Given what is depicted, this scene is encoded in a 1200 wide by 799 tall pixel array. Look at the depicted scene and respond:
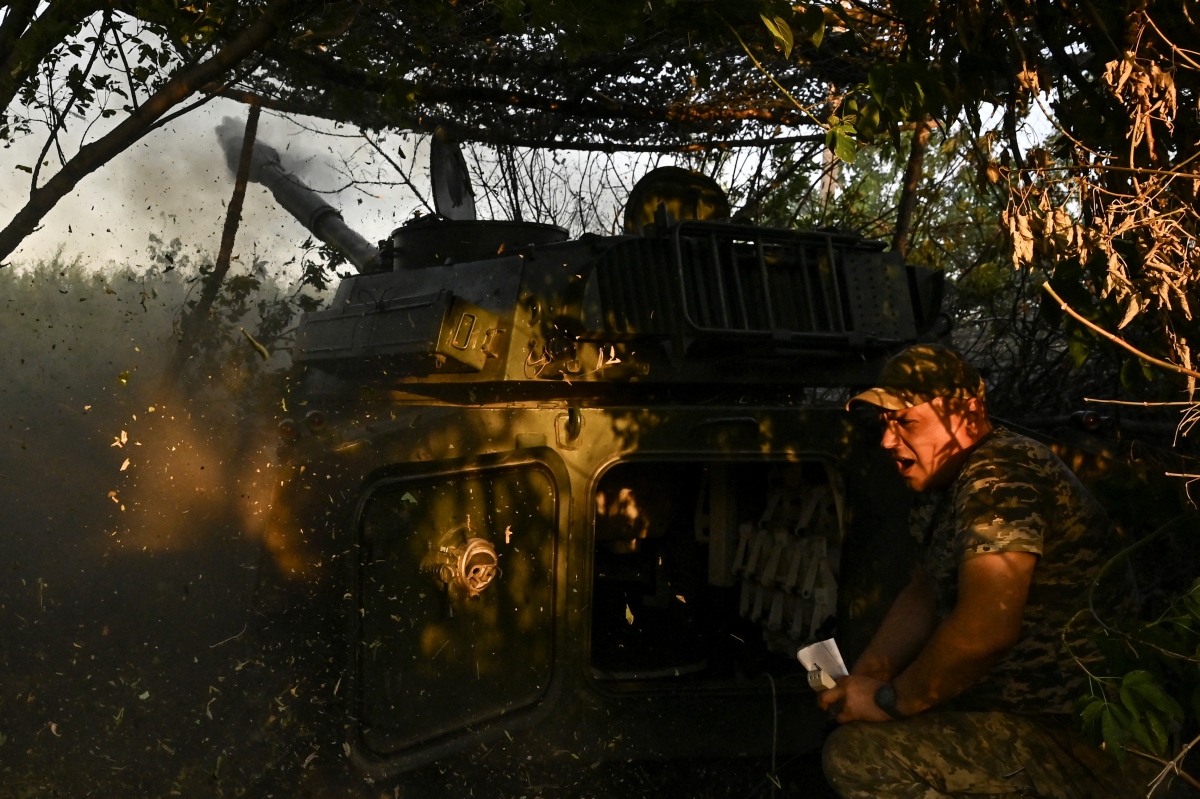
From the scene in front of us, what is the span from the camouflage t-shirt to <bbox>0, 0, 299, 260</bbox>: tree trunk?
2.77m

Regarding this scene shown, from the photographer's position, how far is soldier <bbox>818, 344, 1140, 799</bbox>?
287 cm

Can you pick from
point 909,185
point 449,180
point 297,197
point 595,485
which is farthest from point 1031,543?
point 297,197

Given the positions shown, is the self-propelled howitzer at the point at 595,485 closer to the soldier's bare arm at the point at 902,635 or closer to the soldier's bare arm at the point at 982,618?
the soldier's bare arm at the point at 902,635

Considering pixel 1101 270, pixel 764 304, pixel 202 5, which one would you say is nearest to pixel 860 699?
pixel 1101 270

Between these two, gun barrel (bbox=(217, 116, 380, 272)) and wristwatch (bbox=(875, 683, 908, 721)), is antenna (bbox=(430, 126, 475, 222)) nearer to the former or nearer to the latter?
gun barrel (bbox=(217, 116, 380, 272))

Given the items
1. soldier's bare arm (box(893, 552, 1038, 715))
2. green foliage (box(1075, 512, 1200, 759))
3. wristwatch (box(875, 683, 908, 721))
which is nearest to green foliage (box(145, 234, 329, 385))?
wristwatch (box(875, 683, 908, 721))

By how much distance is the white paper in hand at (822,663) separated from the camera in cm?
324

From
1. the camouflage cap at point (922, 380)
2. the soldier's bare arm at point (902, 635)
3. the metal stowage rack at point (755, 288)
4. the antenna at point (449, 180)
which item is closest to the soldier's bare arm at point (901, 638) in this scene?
the soldier's bare arm at point (902, 635)

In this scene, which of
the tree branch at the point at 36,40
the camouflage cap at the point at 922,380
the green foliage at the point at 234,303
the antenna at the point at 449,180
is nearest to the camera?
the camouflage cap at the point at 922,380

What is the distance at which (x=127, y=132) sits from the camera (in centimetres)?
412

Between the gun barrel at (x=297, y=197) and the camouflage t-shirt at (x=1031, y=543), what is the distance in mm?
4855

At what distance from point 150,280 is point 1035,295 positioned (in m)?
5.96

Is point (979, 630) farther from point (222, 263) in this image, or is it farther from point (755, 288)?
point (222, 263)

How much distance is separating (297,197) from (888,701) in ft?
20.3
